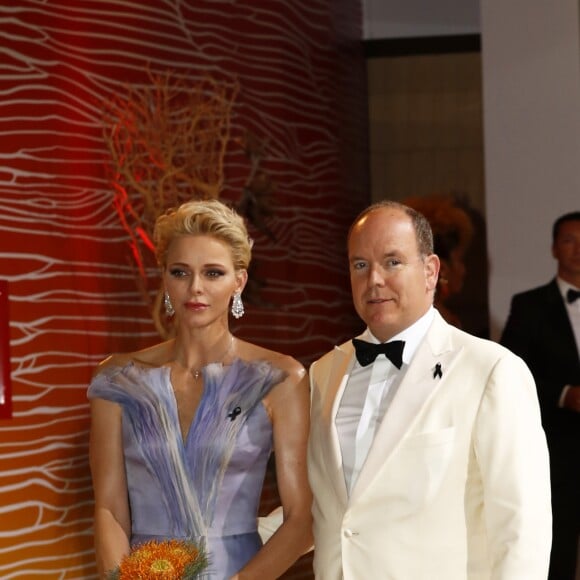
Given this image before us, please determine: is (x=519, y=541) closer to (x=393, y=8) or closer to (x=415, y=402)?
(x=415, y=402)

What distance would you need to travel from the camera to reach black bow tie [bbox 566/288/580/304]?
521 centimetres

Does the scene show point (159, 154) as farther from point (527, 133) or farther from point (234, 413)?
point (234, 413)

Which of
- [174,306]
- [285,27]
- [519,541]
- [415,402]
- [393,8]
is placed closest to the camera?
[519,541]

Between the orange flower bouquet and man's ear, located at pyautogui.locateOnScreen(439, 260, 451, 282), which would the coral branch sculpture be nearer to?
man's ear, located at pyautogui.locateOnScreen(439, 260, 451, 282)

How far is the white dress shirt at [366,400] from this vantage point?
9.07ft

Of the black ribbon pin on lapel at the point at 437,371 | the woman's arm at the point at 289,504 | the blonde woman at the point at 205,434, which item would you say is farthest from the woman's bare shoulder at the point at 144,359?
the black ribbon pin on lapel at the point at 437,371

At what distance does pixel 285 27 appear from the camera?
7.14 metres

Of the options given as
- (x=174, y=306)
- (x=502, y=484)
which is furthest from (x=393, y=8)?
(x=502, y=484)

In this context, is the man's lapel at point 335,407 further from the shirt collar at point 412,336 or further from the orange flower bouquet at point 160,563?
the orange flower bouquet at point 160,563

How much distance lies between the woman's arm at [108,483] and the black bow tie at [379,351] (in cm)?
75

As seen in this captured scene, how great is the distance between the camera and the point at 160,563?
2.68 meters

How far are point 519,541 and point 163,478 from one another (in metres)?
1.04

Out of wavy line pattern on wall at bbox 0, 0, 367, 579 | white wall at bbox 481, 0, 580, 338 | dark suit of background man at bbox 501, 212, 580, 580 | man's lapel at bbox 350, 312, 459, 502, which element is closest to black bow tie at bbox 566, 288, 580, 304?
dark suit of background man at bbox 501, 212, 580, 580

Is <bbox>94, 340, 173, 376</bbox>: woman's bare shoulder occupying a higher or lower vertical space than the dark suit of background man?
higher
